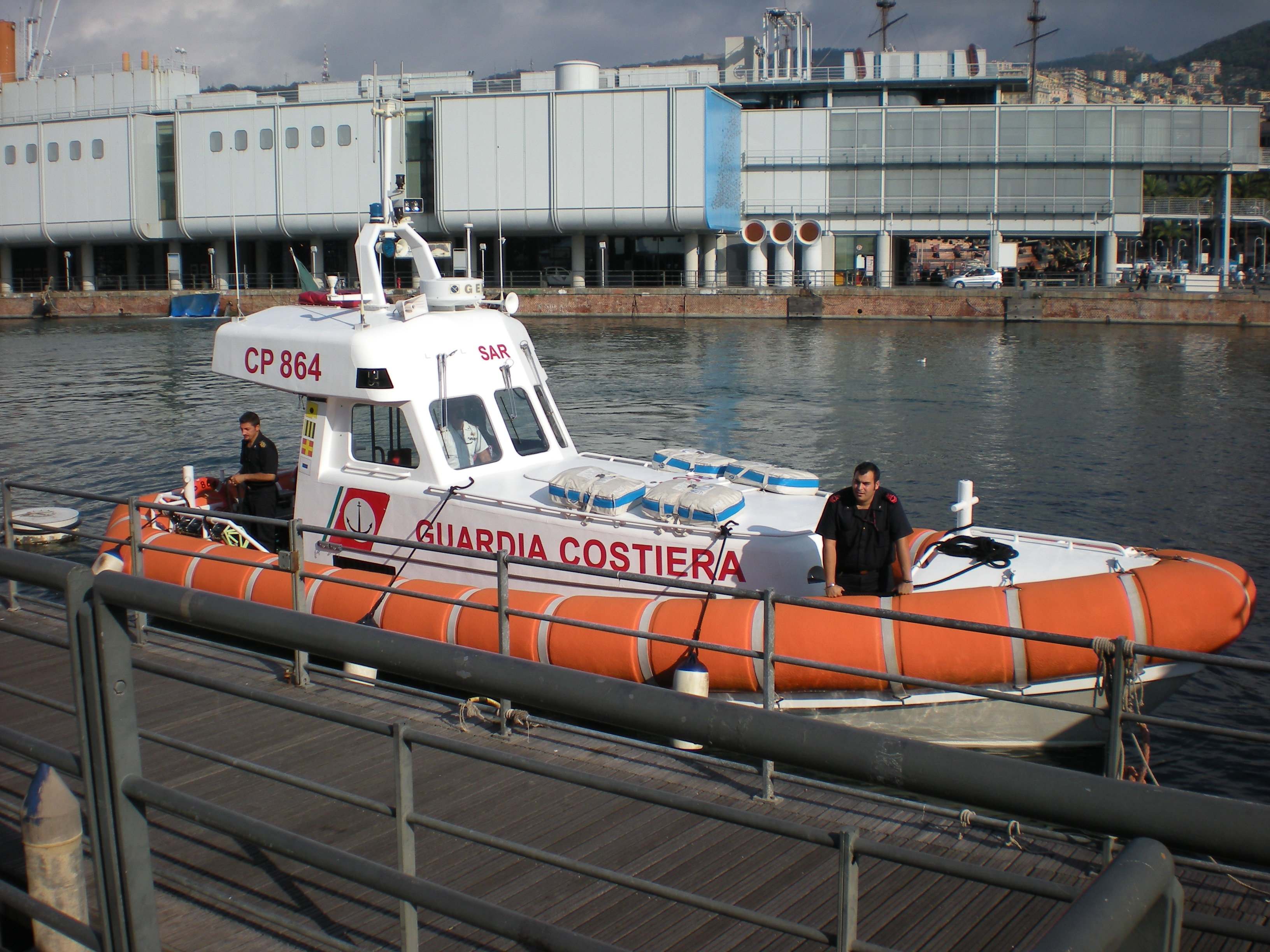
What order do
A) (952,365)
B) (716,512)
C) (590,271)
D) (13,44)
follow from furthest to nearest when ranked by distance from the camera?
(13,44)
(590,271)
(952,365)
(716,512)

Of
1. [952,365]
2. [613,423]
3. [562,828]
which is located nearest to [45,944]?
[562,828]

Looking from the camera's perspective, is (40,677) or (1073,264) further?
(1073,264)

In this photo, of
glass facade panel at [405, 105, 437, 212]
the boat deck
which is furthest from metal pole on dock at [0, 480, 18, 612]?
glass facade panel at [405, 105, 437, 212]

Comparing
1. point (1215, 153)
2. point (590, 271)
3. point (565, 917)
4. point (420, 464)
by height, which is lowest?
point (565, 917)

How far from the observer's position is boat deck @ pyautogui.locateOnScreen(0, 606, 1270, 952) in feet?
15.2

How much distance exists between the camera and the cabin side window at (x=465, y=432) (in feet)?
35.5

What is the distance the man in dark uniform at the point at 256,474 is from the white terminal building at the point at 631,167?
5467cm

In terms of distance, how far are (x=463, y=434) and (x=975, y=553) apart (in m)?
4.77

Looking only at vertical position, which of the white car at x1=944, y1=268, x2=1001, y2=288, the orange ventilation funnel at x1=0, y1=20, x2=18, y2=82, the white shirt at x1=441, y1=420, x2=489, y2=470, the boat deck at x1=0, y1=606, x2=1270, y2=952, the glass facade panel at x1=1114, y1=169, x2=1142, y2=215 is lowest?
the boat deck at x1=0, y1=606, x2=1270, y2=952

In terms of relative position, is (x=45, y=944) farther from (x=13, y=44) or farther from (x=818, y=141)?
(x=13, y=44)

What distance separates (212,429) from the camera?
29344 mm

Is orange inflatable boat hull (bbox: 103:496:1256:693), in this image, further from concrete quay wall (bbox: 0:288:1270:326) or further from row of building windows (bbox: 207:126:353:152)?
row of building windows (bbox: 207:126:353:152)

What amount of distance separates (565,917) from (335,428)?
23.7ft

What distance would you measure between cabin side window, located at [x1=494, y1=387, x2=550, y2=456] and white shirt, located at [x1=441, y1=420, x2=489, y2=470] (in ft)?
1.09
